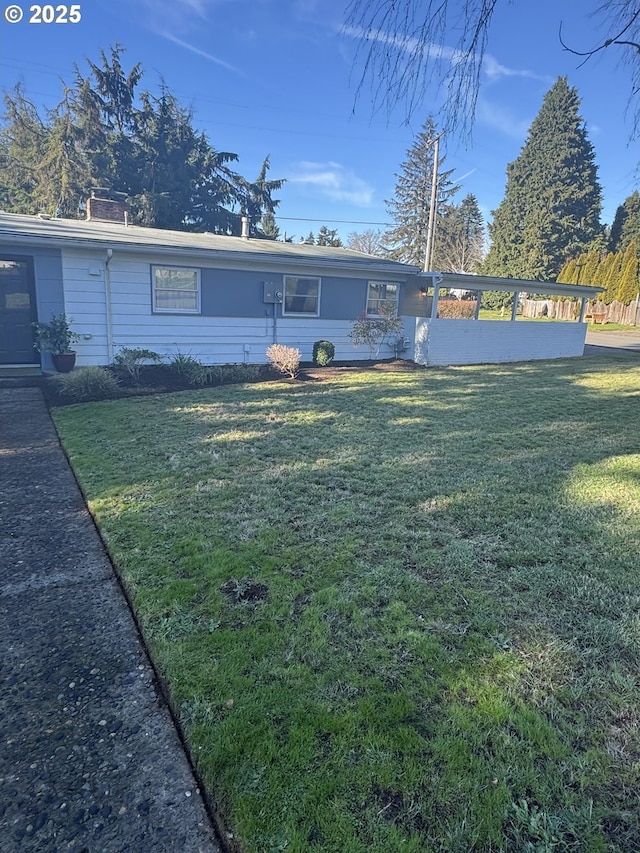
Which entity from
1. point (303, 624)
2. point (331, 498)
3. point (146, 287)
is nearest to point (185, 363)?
point (146, 287)

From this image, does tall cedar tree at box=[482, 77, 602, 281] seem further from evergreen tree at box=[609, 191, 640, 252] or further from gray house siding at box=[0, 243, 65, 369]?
gray house siding at box=[0, 243, 65, 369]

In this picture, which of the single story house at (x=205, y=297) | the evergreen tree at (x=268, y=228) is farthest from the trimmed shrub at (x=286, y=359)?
the evergreen tree at (x=268, y=228)

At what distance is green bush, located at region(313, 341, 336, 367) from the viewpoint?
12242mm

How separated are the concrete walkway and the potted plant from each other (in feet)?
23.4

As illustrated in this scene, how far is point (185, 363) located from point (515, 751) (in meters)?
9.46

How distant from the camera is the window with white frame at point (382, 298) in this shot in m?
13.7

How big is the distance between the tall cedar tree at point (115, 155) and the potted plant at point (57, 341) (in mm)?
19487

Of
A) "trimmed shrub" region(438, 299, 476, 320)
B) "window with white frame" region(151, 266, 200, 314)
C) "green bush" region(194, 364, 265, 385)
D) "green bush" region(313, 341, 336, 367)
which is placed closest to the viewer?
"green bush" region(194, 364, 265, 385)

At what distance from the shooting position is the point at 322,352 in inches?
482

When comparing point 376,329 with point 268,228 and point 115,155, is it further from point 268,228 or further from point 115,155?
point 268,228

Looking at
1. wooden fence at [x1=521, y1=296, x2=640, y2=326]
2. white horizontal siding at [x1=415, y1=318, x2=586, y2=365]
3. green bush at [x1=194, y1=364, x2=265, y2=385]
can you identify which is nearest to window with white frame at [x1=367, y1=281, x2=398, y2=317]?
white horizontal siding at [x1=415, y1=318, x2=586, y2=365]

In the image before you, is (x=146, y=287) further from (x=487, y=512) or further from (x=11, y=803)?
(x=11, y=803)

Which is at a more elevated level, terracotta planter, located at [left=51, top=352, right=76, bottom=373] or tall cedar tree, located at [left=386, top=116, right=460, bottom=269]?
tall cedar tree, located at [left=386, top=116, right=460, bottom=269]

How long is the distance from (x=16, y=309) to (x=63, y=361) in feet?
5.51
